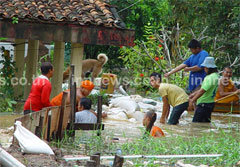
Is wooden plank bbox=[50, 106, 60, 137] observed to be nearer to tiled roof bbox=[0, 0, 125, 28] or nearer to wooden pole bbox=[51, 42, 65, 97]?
tiled roof bbox=[0, 0, 125, 28]

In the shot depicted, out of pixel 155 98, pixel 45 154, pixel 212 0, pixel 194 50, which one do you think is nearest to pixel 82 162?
pixel 45 154

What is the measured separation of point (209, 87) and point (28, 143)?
18.1 feet

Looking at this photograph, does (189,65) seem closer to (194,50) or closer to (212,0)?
(194,50)

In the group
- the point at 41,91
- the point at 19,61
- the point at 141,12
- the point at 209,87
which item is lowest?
the point at 41,91

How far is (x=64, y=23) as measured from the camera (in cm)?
1288

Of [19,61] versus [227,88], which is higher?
[19,61]

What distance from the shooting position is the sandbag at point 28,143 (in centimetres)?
598

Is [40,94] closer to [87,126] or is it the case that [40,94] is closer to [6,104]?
[87,126]

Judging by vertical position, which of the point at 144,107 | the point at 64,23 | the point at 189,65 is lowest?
the point at 144,107

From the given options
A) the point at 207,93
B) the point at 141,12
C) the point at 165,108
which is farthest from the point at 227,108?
the point at 141,12

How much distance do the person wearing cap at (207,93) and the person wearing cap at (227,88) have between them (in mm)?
2516

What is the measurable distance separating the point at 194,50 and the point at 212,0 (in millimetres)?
5970

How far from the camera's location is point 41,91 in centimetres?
836

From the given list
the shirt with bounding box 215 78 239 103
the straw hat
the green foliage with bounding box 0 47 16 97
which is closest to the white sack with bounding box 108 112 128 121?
the straw hat
